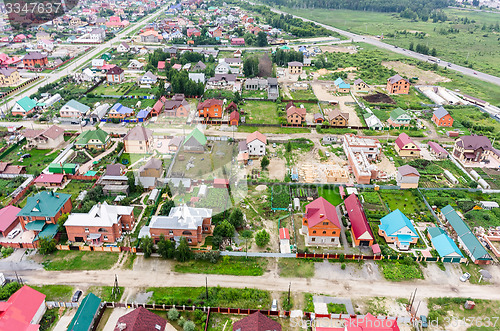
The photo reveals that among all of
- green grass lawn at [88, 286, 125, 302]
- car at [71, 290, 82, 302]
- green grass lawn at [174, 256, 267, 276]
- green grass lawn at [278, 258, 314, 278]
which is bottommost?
green grass lawn at [278, 258, 314, 278]

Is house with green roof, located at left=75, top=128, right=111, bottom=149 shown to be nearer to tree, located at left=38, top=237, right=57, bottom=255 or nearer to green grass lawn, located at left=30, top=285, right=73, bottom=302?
tree, located at left=38, top=237, right=57, bottom=255

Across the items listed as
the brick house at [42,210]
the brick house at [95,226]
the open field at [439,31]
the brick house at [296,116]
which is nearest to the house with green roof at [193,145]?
the brick house at [95,226]

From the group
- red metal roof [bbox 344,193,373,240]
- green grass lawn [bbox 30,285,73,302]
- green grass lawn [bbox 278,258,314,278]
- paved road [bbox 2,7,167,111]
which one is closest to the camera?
green grass lawn [bbox 30,285,73,302]

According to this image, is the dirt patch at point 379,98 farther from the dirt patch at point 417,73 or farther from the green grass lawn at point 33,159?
the green grass lawn at point 33,159

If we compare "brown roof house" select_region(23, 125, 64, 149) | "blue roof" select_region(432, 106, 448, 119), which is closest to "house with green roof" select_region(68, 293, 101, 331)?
"brown roof house" select_region(23, 125, 64, 149)

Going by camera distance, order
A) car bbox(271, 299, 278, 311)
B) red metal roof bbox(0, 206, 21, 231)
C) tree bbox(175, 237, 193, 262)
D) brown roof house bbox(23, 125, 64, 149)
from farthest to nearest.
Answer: brown roof house bbox(23, 125, 64, 149) → red metal roof bbox(0, 206, 21, 231) → tree bbox(175, 237, 193, 262) → car bbox(271, 299, 278, 311)

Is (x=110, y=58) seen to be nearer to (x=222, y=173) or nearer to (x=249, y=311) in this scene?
(x=222, y=173)

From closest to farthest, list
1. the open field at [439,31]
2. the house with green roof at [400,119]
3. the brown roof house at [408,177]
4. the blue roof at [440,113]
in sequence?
the brown roof house at [408,177] < the house with green roof at [400,119] < the blue roof at [440,113] < the open field at [439,31]

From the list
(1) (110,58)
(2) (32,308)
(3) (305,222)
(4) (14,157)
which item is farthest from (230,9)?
(2) (32,308)
